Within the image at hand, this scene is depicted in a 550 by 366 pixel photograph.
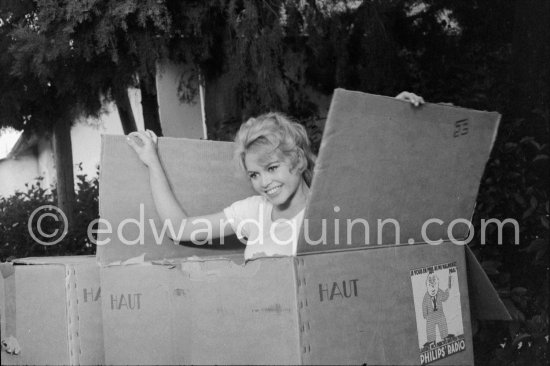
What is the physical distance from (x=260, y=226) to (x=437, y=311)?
59cm

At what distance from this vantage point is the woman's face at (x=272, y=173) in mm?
1875

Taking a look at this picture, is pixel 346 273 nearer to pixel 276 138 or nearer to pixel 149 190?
pixel 276 138

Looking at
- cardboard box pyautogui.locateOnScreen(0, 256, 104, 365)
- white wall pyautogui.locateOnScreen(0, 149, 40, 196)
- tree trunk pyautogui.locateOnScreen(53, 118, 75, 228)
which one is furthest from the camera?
white wall pyautogui.locateOnScreen(0, 149, 40, 196)

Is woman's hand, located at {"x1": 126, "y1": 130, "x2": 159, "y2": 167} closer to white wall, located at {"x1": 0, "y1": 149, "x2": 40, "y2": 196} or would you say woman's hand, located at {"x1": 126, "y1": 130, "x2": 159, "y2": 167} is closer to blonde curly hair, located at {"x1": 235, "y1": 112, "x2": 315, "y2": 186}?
blonde curly hair, located at {"x1": 235, "y1": 112, "x2": 315, "y2": 186}

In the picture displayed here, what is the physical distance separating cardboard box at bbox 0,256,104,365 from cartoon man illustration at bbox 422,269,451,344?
2.92ft

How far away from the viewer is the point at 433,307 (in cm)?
165

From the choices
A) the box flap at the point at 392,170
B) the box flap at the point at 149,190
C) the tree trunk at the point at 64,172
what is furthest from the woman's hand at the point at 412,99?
the tree trunk at the point at 64,172

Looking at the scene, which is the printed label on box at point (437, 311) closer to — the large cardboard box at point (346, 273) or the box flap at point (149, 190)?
the large cardboard box at point (346, 273)

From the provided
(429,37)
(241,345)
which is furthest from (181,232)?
(429,37)

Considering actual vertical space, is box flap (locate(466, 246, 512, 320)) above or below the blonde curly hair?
below

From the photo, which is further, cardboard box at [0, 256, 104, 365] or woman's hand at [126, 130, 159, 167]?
woman's hand at [126, 130, 159, 167]

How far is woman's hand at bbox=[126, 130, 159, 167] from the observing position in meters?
1.93

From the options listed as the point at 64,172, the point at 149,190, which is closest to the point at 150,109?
the point at 64,172

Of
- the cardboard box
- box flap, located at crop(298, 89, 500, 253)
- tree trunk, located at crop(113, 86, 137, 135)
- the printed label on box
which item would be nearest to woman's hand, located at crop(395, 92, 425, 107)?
box flap, located at crop(298, 89, 500, 253)
